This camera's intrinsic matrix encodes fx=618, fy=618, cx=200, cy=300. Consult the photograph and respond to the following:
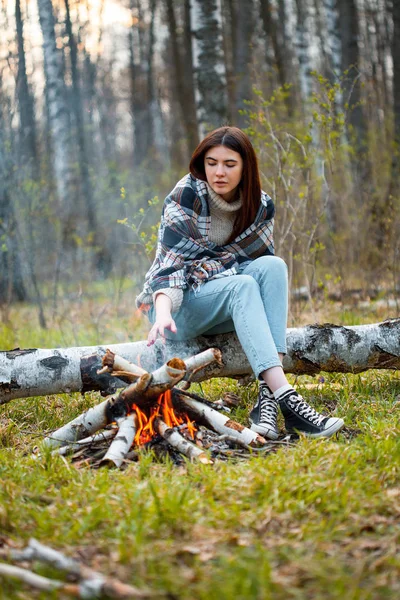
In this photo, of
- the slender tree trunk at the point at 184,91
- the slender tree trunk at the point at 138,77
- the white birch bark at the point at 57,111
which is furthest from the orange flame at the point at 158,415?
the slender tree trunk at the point at 138,77

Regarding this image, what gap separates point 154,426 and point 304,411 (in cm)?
73

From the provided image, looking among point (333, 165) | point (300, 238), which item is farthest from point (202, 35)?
point (300, 238)

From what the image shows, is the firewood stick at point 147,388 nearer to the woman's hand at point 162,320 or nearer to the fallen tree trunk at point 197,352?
the woman's hand at point 162,320

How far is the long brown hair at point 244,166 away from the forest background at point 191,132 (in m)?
1.43

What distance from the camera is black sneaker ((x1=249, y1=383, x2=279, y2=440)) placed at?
3.05 metres

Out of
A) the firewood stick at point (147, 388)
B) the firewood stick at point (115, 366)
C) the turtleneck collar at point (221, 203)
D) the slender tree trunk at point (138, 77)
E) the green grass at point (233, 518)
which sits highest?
the slender tree trunk at point (138, 77)

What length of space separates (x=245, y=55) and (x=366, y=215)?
3.93m

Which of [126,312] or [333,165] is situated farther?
[126,312]

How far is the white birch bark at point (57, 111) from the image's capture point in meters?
11.7

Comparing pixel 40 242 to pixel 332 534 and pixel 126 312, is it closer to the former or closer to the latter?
pixel 126 312

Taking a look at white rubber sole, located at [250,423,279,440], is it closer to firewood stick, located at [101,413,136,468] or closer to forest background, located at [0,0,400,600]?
forest background, located at [0,0,400,600]

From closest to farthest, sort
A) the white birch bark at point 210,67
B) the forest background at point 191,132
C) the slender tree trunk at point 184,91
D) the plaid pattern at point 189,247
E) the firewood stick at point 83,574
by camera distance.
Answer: the firewood stick at point 83,574 < the plaid pattern at point 189,247 < the forest background at point 191,132 < the white birch bark at point 210,67 < the slender tree trunk at point 184,91

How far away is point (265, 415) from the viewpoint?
312cm

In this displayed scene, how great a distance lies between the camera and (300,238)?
5637mm
